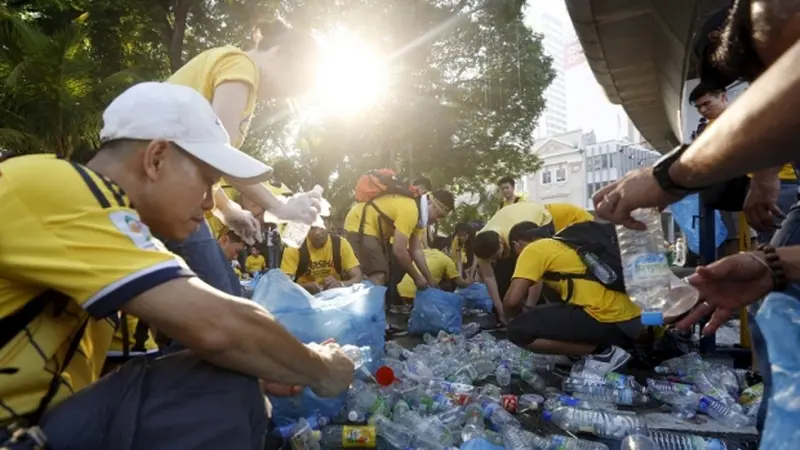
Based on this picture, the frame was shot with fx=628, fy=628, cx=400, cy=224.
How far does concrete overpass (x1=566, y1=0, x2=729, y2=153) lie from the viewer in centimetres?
756

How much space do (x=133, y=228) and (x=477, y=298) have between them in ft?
21.0

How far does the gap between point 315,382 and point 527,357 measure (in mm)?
3406

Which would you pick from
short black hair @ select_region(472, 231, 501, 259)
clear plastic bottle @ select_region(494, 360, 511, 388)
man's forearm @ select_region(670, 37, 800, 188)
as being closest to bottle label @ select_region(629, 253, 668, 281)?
clear plastic bottle @ select_region(494, 360, 511, 388)

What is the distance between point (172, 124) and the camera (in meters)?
1.59

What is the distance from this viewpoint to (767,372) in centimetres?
168

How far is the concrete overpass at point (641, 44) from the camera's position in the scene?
756 cm

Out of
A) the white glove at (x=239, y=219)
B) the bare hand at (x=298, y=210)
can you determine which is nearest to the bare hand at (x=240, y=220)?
the white glove at (x=239, y=219)

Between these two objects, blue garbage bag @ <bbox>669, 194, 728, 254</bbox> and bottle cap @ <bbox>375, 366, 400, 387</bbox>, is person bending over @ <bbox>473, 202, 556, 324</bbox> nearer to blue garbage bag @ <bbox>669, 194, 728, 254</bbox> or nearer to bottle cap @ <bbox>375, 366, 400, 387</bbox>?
blue garbage bag @ <bbox>669, 194, 728, 254</bbox>

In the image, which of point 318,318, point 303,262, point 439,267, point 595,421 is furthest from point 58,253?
point 439,267

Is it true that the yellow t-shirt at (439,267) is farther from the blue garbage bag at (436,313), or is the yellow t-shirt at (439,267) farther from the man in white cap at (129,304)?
the man in white cap at (129,304)

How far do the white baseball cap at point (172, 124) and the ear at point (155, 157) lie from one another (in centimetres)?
2

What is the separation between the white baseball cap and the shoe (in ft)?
10.1

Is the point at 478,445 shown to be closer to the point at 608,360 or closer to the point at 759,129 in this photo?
the point at 759,129

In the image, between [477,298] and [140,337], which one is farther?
[477,298]
